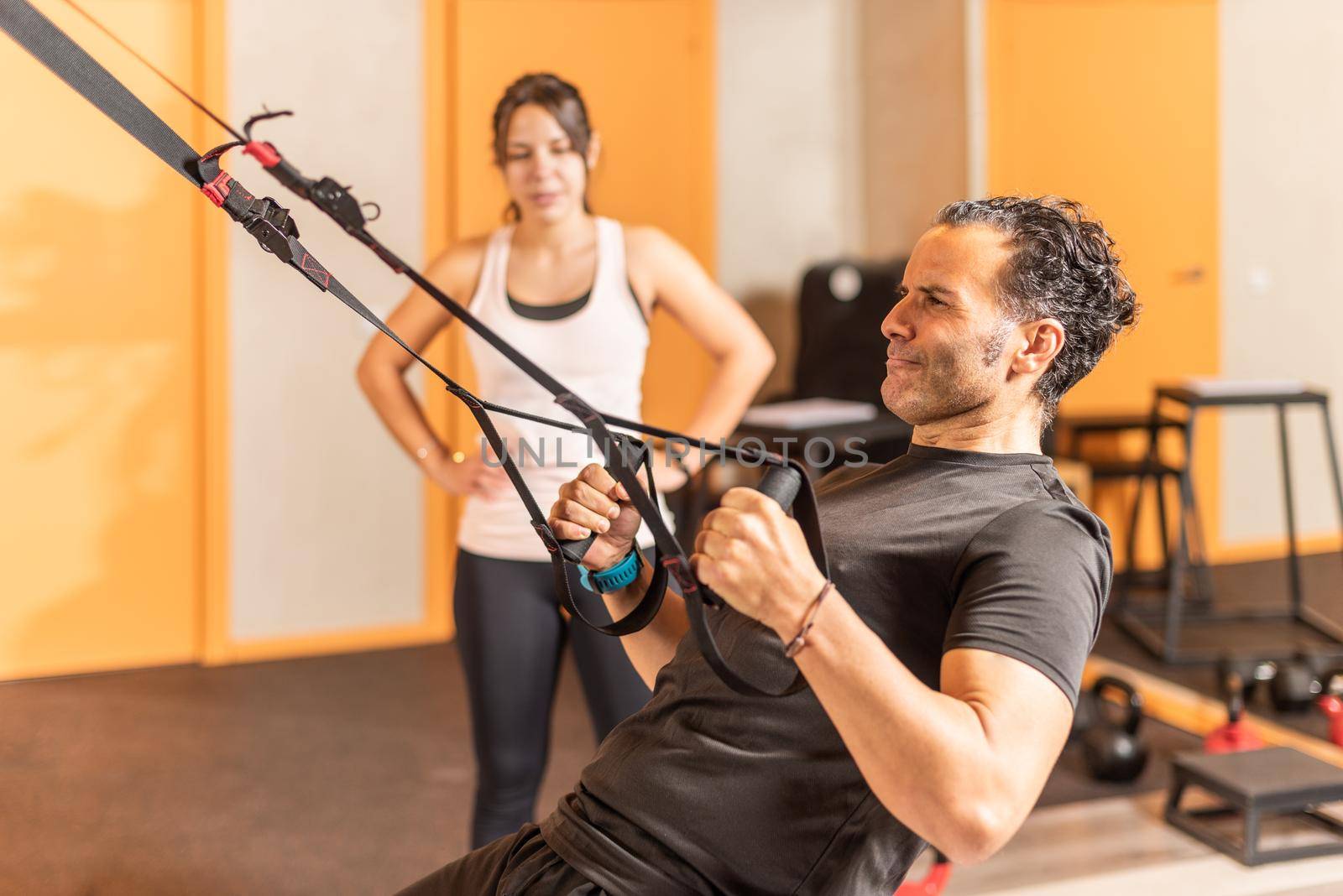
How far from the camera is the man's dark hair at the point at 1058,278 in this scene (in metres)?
1.15

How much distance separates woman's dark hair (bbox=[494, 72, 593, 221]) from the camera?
198 cm

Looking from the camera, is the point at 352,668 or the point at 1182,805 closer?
the point at 1182,805

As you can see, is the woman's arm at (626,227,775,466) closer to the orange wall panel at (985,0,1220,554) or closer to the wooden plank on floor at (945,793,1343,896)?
the wooden plank on floor at (945,793,1343,896)

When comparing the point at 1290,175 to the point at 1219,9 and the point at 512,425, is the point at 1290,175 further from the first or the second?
the point at 512,425

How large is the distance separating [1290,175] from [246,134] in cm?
275

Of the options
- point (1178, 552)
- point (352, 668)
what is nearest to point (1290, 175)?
point (1178, 552)

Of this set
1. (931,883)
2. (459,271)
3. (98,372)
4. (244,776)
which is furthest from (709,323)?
(98,372)

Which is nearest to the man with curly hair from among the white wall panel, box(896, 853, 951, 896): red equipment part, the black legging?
the black legging

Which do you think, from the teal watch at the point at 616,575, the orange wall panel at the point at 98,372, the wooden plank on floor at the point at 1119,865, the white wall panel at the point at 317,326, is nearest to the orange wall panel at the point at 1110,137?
the white wall panel at the point at 317,326

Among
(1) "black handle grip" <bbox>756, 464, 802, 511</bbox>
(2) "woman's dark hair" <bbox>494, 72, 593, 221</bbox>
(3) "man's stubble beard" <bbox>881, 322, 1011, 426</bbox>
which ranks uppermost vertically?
(2) "woman's dark hair" <bbox>494, 72, 593, 221</bbox>

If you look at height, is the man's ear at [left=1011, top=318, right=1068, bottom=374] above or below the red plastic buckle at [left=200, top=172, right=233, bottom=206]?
below

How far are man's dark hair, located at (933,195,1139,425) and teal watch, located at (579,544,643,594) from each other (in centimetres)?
42

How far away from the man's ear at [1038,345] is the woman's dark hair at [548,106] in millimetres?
1047

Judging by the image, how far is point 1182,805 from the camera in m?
2.46
